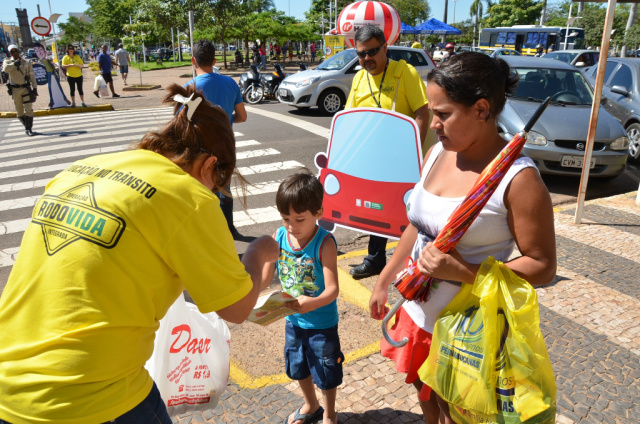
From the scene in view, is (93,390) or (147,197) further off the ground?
(147,197)

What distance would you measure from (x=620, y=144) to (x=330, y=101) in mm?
Answer: 7236

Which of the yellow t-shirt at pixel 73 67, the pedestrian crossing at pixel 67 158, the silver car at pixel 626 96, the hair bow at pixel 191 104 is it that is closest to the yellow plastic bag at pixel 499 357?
the hair bow at pixel 191 104

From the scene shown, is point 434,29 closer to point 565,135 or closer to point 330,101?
point 330,101

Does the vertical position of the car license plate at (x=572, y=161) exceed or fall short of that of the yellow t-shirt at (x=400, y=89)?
it falls short

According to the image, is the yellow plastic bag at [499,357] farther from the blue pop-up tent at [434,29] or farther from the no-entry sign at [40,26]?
the blue pop-up tent at [434,29]

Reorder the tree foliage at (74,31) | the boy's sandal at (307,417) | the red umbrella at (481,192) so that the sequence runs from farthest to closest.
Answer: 1. the tree foliage at (74,31)
2. the boy's sandal at (307,417)
3. the red umbrella at (481,192)

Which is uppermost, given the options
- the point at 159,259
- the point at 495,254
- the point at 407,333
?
the point at 159,259

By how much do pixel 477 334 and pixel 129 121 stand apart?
42.4 feet

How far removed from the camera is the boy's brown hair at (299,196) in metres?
2.41

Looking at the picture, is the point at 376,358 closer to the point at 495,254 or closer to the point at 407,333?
the point at 407,333

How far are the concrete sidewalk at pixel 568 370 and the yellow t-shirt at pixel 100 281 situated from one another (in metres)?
1.57

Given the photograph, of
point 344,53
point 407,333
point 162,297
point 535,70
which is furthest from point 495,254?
point 344,53

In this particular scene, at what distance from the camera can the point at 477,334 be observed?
167 cm

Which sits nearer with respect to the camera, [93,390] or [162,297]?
[93,390]
